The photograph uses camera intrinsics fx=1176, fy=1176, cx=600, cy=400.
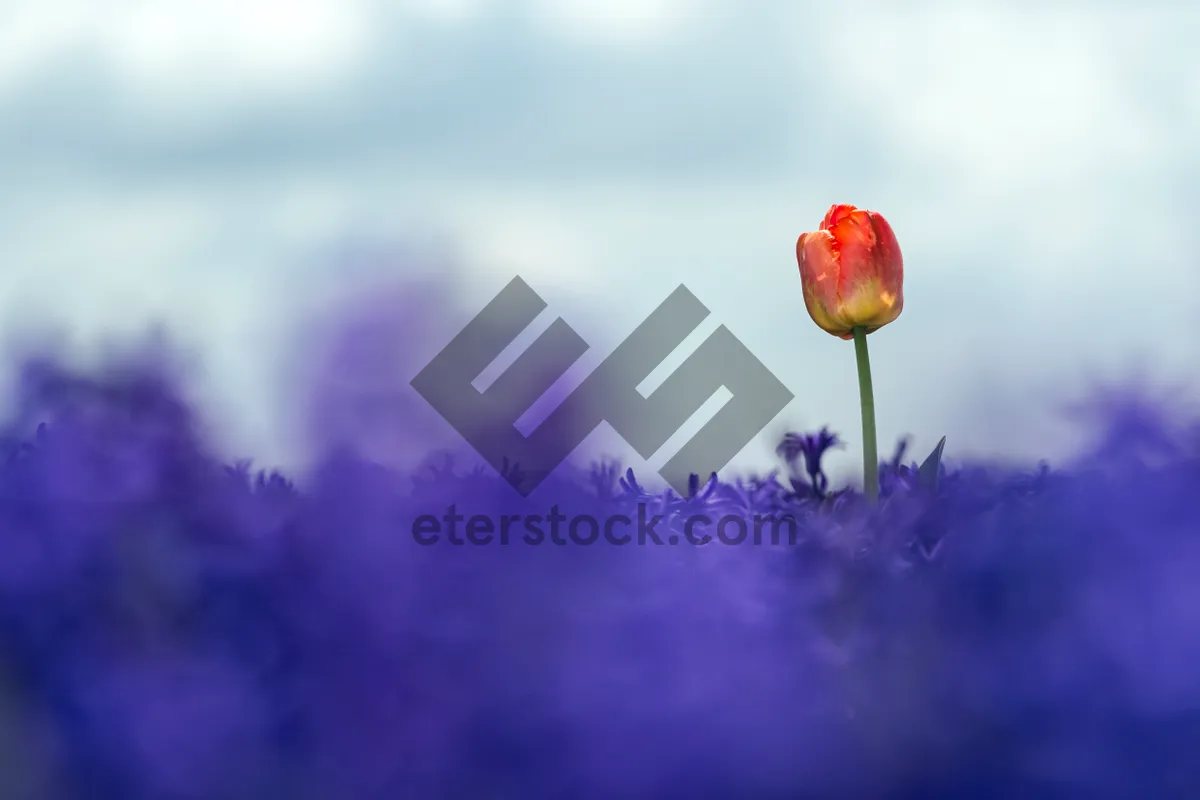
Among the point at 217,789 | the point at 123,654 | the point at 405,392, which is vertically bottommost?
the point at 217,789

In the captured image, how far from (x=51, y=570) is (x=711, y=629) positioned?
56cm

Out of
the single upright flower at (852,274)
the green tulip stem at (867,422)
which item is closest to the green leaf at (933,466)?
the green tulip stem at (867,422)

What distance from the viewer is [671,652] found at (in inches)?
35.0

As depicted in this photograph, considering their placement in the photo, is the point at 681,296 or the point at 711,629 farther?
the point at 681,296

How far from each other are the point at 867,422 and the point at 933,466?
0.78ft

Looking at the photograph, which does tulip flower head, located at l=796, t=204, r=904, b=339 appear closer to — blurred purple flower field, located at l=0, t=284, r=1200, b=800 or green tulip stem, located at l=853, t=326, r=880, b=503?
green tulip stem, located at l=853, t=326, r=880, b=503

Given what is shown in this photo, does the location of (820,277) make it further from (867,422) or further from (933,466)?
(933,466)

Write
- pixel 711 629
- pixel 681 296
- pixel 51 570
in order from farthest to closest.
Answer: pixel 681 296 → pixel 51 570 → pixel 711 629

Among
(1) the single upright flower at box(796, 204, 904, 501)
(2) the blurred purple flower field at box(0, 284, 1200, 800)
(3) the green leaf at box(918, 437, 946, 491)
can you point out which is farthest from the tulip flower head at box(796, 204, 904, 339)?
(2) the blurred purple flower field at box(0, 284, 1200, 800)

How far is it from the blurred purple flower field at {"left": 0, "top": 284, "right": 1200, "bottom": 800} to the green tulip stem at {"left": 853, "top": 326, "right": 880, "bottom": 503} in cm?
25

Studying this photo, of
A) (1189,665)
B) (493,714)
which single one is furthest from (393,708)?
(1189,665)

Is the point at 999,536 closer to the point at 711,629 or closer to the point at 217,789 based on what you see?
the point at 711,629

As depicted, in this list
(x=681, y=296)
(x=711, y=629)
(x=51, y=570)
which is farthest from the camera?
(x=681, y=296)

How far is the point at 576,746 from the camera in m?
0.91
